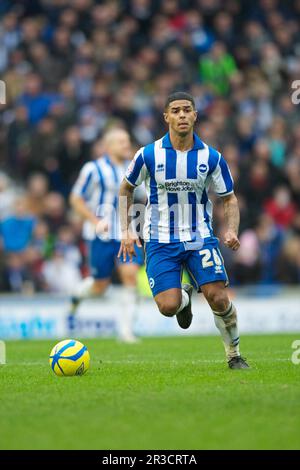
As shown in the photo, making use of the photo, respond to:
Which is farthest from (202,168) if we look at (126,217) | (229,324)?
(229,324)

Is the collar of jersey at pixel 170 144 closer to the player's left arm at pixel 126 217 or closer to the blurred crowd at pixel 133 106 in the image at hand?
the player's left arm at pixel 126 217

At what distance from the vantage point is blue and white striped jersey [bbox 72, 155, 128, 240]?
1415cm

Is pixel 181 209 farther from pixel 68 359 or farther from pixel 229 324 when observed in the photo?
pixel 68 359

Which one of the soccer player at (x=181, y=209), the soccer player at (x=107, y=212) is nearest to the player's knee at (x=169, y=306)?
the soccer player at (x=181, y=209)

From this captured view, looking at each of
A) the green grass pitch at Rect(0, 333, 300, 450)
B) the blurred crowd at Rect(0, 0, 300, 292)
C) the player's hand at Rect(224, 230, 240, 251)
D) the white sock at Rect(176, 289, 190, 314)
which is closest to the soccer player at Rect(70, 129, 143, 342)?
the blurred crowd at Rect(0, 0, 300, 292)

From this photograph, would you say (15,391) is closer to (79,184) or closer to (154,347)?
(154,347)

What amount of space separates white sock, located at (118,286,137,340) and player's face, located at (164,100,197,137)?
572cm

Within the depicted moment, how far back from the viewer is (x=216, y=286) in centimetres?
880

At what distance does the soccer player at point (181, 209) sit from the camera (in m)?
8.92

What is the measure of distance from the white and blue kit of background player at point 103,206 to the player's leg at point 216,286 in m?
5.10

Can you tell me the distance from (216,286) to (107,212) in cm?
565

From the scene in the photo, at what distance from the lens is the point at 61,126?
19.0 meters

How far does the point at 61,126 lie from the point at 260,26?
19.8ft

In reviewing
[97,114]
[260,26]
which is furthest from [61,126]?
[260,26]
